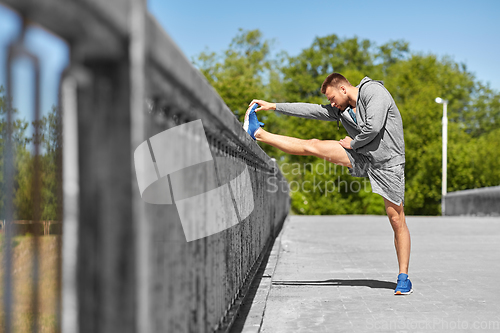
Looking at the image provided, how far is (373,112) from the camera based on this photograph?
4930 mm

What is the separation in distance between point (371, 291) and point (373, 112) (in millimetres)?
1482

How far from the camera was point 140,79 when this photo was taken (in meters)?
1.54

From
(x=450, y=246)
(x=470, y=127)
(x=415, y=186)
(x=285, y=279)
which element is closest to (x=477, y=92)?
(x=470, y=127)

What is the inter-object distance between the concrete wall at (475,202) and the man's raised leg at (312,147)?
55.6ft

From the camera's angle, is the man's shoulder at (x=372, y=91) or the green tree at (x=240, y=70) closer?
the man's shoulder at (x=372, y=91)

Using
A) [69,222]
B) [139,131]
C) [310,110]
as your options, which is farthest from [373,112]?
[69,222]

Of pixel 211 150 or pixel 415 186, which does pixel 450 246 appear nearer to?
pixel 211 150

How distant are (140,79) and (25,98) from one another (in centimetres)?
30

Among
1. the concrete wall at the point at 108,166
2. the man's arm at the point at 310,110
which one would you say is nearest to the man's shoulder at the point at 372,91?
the man's arm at the point at 310,110

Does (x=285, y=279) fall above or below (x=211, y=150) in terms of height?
below

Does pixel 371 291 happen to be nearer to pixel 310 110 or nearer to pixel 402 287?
pixel 402 287

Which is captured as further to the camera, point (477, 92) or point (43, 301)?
point (477, 92)

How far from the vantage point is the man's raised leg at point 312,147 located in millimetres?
5379

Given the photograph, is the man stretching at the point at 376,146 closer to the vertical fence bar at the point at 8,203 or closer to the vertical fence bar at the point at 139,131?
the vertical fence bar at the point at 139,131
